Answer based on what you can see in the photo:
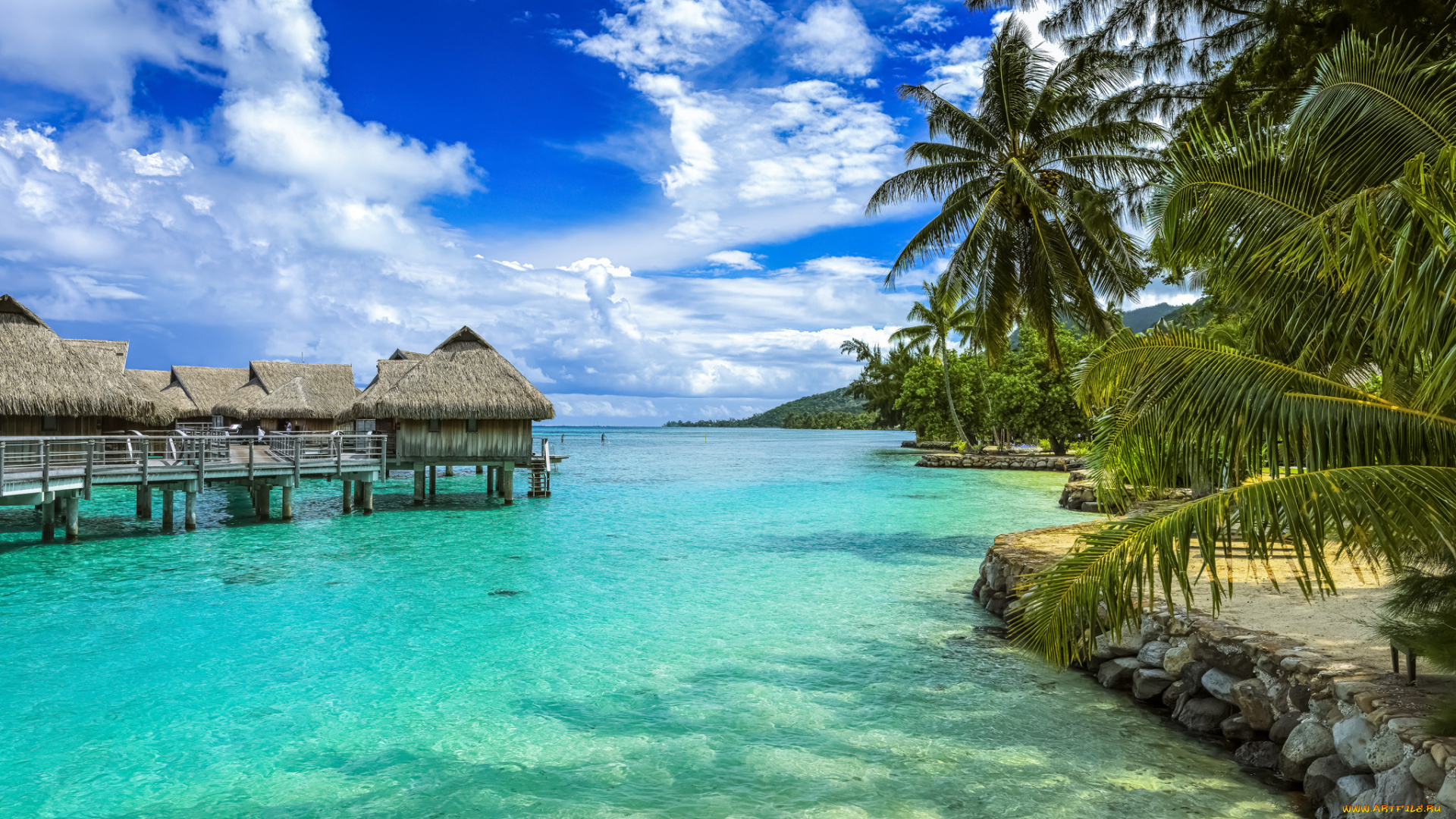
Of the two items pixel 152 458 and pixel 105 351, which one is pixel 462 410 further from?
pixel 105 351

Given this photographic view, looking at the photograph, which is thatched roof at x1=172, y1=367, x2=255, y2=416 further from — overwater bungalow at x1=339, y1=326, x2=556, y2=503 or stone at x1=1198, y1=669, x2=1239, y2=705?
stone at x1=1198, y1=669, x2=1239, y2=705

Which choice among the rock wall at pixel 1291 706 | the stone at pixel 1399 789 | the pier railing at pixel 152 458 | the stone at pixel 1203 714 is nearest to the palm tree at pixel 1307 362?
the rock wall at pixel 1291 706

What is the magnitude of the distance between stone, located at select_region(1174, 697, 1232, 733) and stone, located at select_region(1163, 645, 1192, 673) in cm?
34

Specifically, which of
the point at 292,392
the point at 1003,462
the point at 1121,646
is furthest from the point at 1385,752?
the point at 1003,462

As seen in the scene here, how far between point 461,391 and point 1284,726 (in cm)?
2078

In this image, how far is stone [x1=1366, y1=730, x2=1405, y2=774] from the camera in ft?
13.9

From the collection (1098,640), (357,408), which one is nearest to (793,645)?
(1098,640)

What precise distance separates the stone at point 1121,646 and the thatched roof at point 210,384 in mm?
33162

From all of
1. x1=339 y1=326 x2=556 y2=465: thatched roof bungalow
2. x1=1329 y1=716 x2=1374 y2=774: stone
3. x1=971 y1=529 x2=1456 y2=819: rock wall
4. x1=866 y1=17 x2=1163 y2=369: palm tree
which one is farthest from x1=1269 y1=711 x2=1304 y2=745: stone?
x1=339 y1=326 x2=556 y2=465: thatched roof bungalow

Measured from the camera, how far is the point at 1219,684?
6188 millimetres

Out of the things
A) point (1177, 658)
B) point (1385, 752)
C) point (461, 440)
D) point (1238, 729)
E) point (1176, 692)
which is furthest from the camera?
point (461, 440)

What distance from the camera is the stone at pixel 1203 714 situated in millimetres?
6129

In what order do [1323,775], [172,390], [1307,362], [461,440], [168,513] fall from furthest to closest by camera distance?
1. [172,390]
2. [461,440]
3. [168,513]
4. [1307,362]
5. [1323,775]

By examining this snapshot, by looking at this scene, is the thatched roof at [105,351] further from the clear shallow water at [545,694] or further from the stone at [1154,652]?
the stone at [1154,652]
